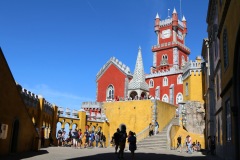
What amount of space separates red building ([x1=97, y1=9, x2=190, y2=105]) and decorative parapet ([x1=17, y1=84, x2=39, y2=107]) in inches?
856

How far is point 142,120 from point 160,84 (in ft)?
64.6

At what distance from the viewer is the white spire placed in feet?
139

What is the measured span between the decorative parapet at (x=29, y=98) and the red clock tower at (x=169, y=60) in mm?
29712

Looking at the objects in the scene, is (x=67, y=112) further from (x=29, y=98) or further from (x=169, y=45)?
(x=169, y=45)

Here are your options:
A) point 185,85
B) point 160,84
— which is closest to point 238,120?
point 185,85

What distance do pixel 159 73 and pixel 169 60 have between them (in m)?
4.90

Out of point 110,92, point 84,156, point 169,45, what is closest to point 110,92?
point 110,92

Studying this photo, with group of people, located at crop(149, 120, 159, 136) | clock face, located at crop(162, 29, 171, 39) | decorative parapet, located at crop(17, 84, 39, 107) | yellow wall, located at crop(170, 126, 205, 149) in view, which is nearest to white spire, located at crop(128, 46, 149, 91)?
group of people, located at crop(149, 120, 159, 136)

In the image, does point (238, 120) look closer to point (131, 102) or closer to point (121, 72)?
point (131, 102)

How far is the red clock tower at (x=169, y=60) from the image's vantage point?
49.5m

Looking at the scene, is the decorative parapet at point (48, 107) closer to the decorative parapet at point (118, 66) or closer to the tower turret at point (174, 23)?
the decorative parapet at point (118, 66)

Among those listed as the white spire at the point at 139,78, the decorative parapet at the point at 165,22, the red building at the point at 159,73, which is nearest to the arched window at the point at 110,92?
the red building at the point at 159,73

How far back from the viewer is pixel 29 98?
20.5 meters

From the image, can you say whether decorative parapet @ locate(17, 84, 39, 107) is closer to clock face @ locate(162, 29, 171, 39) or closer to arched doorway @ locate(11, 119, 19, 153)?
arched doorway @ locate(11, 119, 19, 153)
